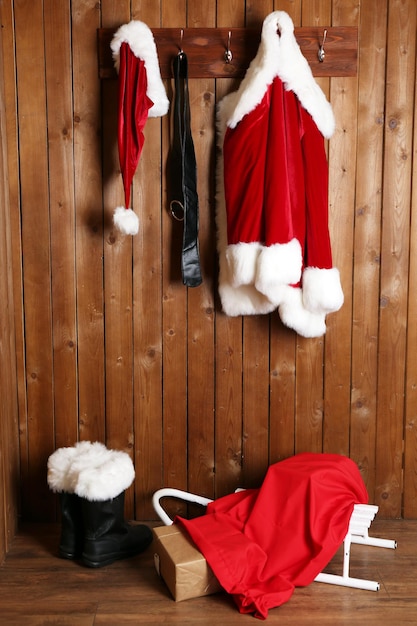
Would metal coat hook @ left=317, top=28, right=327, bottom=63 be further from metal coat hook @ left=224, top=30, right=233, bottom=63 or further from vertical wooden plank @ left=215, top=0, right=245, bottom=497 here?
vertical wooden plank @ left=215, top=0, right=245, bottom=497

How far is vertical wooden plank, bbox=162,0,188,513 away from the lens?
2299mm

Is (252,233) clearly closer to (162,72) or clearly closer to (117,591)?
(162,72)

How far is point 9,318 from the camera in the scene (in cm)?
228

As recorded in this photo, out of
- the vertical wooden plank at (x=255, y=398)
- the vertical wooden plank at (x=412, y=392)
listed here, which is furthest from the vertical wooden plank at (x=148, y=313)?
the vertical wooden plank at (x=412, y=392)

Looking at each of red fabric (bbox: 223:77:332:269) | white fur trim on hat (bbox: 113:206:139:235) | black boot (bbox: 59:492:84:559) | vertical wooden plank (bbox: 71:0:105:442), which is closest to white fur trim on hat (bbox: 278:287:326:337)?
red fabric (bbox: 223:77:332:269)

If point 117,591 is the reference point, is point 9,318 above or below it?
above

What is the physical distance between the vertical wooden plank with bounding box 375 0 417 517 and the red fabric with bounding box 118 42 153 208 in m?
0.86

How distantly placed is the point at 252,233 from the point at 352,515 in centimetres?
96

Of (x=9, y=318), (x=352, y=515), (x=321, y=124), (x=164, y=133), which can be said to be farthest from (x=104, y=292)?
(x=352, y=515)

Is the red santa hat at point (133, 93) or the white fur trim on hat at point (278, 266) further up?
the red santa hat at point (133, 93)

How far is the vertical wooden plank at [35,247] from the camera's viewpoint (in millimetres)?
2232

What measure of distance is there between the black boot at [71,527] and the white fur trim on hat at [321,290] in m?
1.01

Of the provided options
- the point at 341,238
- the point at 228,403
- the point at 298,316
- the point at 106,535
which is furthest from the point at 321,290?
the point at 106,535

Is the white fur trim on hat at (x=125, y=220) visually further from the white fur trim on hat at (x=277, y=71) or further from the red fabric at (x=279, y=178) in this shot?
the white fur trim on hat at (x=277, y=71)
